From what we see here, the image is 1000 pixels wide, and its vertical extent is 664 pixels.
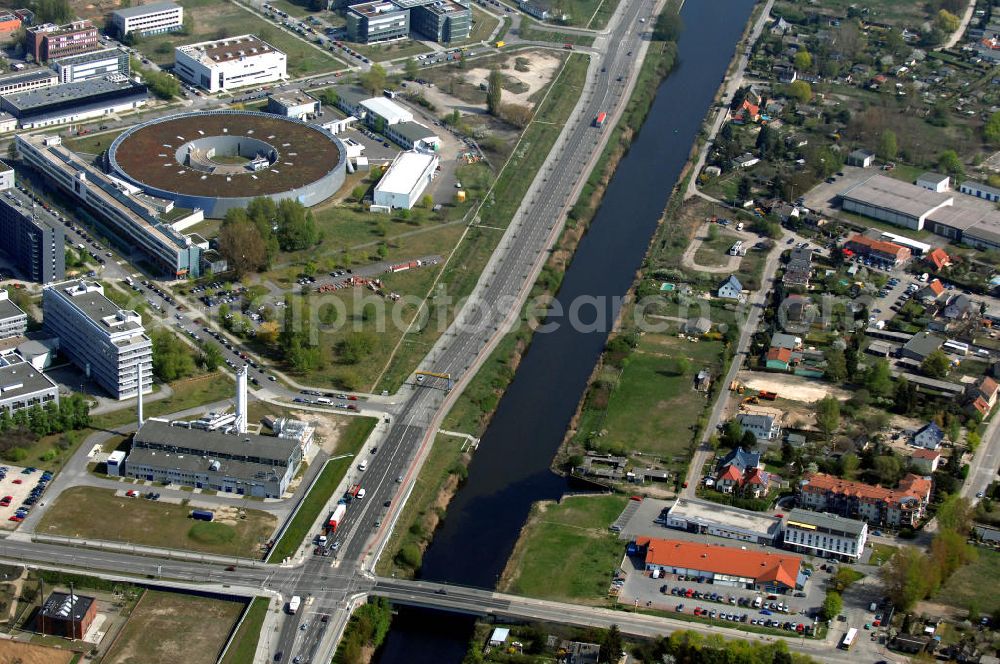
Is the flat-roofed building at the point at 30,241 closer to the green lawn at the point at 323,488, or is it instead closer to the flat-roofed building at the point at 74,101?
the flat-roofed building at the point at 74,101

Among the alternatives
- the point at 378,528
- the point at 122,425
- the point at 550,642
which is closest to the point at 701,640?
the point at 550,642

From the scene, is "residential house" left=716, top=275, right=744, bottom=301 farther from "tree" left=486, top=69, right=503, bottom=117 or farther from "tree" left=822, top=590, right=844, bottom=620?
"tree" left=486, top=69, right=503, bottom=117

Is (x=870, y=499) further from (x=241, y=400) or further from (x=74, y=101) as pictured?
(x=74, y=101)

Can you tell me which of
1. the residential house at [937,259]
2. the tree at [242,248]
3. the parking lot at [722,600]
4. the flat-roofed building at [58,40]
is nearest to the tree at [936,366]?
the residential house at [937,259]

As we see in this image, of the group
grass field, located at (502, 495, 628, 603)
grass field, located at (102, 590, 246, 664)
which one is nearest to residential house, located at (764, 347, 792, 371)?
grass field, located at (502, 495, 628, 603)

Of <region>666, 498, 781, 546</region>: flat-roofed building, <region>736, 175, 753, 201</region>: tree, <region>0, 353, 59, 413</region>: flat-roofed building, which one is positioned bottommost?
<region>0, 353, 59, 413</region>: flat-roofed building

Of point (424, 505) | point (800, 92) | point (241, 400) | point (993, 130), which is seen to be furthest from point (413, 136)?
point (993, 130)

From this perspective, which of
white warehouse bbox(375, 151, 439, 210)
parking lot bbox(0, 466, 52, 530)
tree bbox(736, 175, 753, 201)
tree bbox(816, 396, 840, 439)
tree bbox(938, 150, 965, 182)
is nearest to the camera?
parking lot bbox(0, 466, 52, 530)
